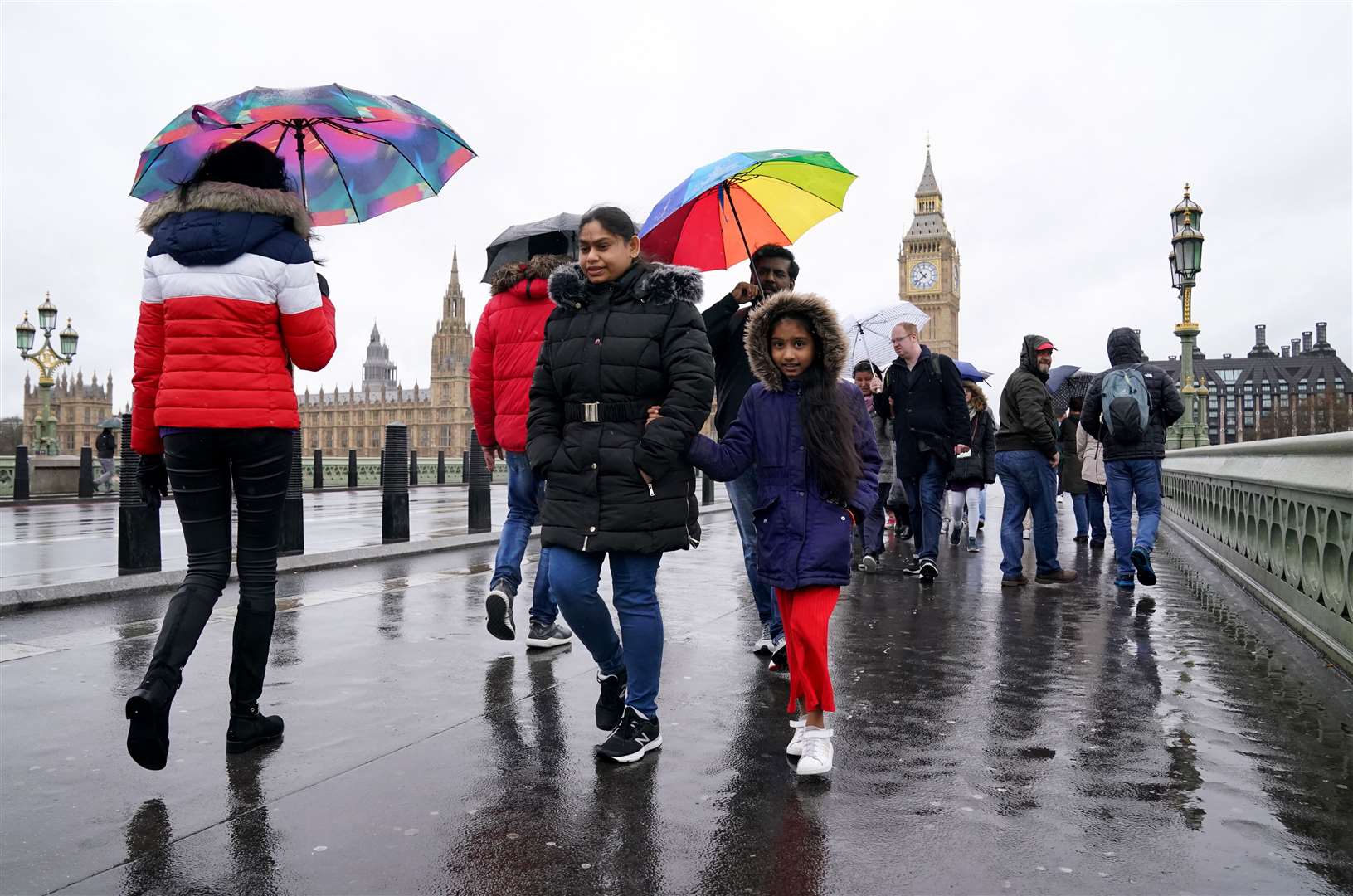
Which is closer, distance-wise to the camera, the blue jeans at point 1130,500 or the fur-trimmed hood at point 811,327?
the fur-trimmed hood at point 811,327

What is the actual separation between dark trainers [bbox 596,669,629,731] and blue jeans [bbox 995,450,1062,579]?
461 cm

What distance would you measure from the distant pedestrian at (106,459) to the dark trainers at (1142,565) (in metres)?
21.6

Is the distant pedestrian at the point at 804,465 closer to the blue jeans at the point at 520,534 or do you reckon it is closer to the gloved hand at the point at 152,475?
the blue jeans at the point at 520,534

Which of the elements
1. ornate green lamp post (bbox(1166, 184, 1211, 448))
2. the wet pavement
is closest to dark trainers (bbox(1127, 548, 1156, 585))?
the wet pavement

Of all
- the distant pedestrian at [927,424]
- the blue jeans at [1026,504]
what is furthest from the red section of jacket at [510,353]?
the blue jeans at [1026,504]

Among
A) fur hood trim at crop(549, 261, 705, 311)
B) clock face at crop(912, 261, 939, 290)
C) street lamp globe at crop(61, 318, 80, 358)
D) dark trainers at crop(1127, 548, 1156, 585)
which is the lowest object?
dark trainers at crop(1127, 548, 1156, 585)

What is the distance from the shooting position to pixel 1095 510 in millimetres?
10562

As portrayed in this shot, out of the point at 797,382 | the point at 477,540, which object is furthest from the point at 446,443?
the point at 797,382

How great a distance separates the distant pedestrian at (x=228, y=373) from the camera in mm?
3125

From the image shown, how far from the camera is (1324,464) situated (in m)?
4.90

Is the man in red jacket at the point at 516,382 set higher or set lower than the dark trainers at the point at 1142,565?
higher

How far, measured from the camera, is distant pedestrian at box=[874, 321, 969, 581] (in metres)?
7.54

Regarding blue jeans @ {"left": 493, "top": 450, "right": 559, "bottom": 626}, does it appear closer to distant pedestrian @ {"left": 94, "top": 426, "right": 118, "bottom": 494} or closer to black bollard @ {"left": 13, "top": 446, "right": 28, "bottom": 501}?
black bollard @ {"left": 13, "top": 446, "right": 28, "bottom": 501}

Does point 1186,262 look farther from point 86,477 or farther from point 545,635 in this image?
point 86,477
